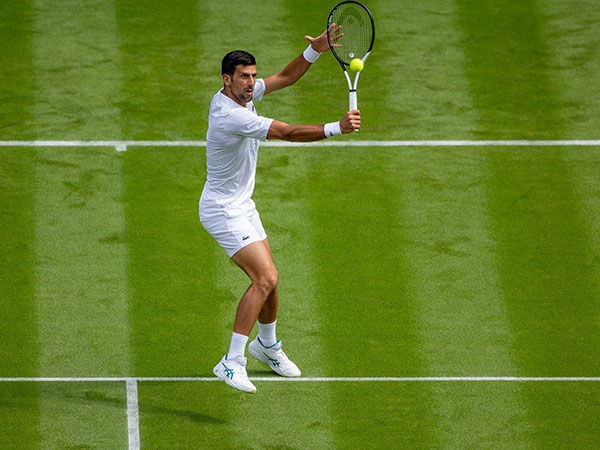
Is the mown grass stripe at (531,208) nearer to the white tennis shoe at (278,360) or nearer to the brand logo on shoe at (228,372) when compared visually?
the white tennis shoe at (278,360)

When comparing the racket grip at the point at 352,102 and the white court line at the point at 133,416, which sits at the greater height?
the racket grip at the point at 352,102

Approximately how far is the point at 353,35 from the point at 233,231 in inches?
82.9

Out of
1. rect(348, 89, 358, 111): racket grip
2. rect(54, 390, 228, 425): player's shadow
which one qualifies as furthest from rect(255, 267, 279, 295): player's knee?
rect(348, 89, 358, 111): racket grip

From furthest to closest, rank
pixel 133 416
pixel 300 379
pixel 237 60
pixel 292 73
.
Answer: pixel 292 73 → pixel 300 379 → pixel 133 416 → pixel 237 60

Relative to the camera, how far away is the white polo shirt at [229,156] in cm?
873

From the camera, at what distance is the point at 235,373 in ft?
29.4

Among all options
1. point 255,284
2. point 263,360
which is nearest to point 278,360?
point 263,360

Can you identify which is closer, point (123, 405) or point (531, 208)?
point (123, 405)

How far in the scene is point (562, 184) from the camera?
40.1ft

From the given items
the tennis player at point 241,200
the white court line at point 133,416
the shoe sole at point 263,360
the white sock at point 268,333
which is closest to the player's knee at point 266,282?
the tennis player at point 241,200

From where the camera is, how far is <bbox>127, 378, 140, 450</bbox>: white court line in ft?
28.3

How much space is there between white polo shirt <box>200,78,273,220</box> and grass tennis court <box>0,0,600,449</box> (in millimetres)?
1351

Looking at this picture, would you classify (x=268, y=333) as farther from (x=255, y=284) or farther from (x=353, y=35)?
(x=353, y=35)

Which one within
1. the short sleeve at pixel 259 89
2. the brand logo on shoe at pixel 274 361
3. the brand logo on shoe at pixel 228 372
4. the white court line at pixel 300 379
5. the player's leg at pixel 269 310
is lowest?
the white court line at pixel 300 379
